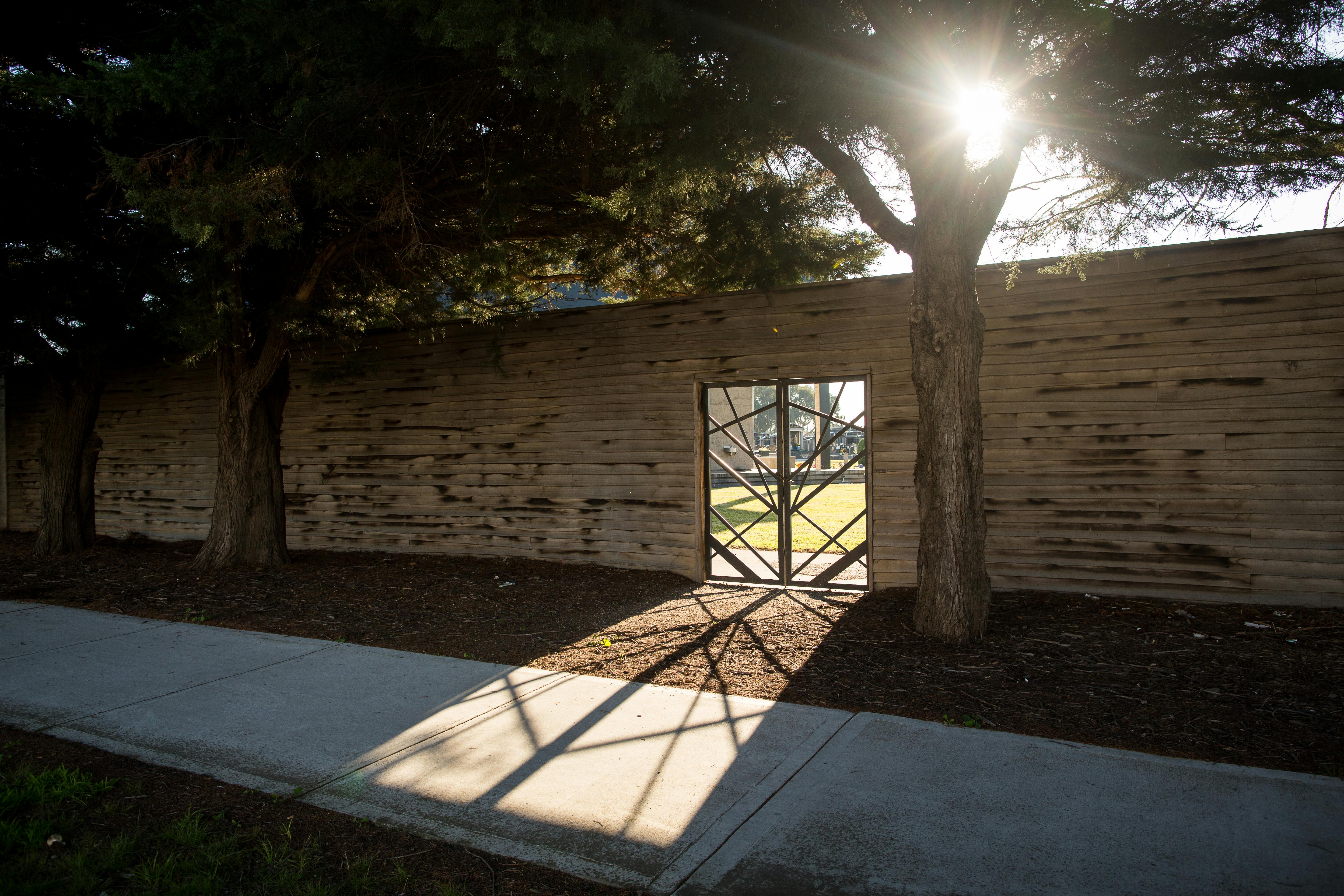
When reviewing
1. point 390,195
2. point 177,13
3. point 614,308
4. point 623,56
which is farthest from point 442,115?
point 177,13

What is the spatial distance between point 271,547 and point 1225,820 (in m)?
9.08

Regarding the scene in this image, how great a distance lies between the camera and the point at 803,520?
15.5 metres

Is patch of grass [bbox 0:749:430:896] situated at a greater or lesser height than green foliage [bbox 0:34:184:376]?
lesser

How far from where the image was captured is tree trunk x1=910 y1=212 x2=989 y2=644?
5.38 m

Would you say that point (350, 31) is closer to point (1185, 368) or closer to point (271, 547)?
point (271, 547)

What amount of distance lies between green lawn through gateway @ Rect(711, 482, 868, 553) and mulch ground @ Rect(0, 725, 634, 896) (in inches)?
207

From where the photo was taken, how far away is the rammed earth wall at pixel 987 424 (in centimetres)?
605

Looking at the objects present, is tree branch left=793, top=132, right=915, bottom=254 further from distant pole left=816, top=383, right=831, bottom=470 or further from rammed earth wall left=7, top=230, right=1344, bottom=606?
distant pole left=816, top=383, right=831, bottom=470

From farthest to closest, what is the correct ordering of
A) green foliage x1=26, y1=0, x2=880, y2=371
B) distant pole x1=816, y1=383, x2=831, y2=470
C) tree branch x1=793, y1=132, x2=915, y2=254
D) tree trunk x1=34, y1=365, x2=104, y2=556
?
tree trunk x1=34, y1=365, x2=104, y2=556 < distant pole x1=816, y1=383, x2=831, y2=470 < tree branch x1=793, y1=132, x2=915, y2=254 < green foliage x1=26, y1=0, x2=880, y2=371

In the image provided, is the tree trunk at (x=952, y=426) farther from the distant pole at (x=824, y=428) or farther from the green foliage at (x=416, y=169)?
the distant pole at (x=824, y=428)

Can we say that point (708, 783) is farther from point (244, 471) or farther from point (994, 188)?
point (244, 471)

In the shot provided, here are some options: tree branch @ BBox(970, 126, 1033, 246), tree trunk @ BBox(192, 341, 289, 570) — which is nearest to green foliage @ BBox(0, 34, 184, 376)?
tree trunk @ BBox(192, 341, 289, 570)

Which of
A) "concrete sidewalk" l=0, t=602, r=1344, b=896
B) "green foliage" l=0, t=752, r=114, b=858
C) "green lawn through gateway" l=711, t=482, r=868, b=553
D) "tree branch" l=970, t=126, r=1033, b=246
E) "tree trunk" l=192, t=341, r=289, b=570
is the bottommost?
"green lawn through gateway" l=711, t=482, r=868, b=553

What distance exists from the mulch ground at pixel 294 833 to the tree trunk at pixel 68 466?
807cm
